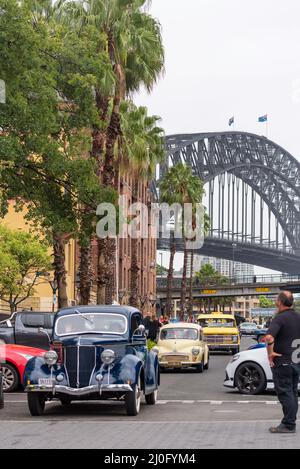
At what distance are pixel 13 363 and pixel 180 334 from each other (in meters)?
10.5

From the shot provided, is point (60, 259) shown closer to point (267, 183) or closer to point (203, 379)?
point (203, 379)

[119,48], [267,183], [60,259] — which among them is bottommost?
[60,259]

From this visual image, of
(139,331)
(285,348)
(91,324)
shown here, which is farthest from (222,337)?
(285,348)

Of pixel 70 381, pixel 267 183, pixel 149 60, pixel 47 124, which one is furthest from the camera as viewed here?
pixel 267 183

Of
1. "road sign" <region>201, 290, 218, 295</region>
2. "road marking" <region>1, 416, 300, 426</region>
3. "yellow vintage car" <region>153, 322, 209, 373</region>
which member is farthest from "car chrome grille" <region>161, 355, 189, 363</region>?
"road sign" <region>201, 290, 218, 295</region>

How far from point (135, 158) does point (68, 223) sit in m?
20.2

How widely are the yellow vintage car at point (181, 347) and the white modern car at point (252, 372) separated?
8.85 metres

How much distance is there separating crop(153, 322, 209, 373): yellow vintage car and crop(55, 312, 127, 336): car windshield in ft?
41.8

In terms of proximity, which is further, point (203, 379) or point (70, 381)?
point (203, 379)

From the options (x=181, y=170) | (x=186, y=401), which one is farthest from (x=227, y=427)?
(x=181, y=170)

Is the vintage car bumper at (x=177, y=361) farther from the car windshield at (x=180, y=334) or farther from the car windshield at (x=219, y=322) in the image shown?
the car windshield at (x=219, y=322)

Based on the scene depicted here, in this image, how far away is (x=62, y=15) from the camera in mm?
35312

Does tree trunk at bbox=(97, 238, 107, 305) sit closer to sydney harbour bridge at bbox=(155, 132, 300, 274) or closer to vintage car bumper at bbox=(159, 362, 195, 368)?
vintage car bumper at bbox=(159, 362, 195, 368)

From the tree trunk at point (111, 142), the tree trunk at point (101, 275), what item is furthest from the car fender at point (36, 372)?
the tree trunk at point (101, 275)
